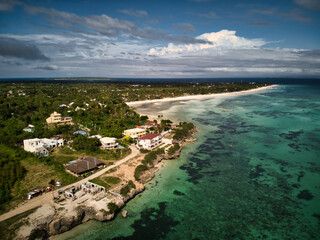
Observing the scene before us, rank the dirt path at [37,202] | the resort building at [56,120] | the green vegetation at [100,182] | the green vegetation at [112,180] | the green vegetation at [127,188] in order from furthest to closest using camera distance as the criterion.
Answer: the resort building at [56,120], the green vegetation at [112,180], the green vegetation at [100,182], the green vegetation at [127,188], the dirt path at [37,202]

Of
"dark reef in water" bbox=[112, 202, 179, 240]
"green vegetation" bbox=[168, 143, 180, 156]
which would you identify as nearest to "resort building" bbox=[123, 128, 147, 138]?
"green vegetation" bbox=[168, 143, 180, 156]

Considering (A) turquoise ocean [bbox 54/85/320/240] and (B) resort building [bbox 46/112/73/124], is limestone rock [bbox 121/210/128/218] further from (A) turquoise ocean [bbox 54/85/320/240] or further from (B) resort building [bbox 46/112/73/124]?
(B) resort building [bbox 46/112/73/124]

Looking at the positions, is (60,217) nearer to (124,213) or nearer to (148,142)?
(124,213)

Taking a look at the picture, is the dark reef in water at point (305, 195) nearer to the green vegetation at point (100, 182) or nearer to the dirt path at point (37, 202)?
the green vegetation at point (100, 182)

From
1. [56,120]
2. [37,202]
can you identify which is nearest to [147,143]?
[37,202]

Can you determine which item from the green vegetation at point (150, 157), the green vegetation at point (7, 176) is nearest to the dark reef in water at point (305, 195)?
the green vegetation at point (150, 157)
